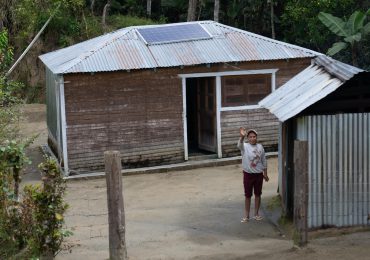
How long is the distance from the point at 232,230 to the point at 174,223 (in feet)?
3.88

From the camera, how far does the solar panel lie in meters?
16.5

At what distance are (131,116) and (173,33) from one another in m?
2.81

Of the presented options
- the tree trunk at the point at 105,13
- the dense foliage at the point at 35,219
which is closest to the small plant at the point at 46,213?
the dense foliage at the point at 35,219

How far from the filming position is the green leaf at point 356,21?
2097 cm

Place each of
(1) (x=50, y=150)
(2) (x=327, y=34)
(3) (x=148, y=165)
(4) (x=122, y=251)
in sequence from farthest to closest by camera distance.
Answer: (2) (x=327, y=34)
(1) (x=50, y=150)
(3) (x=148, y=165)
(4) (x=122, y=251)

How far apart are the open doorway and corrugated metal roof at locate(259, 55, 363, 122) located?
5504mm

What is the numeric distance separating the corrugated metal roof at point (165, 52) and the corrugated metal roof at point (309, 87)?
5.08 meters

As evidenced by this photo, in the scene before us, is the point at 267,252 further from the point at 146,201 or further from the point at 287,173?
the point at 146,201

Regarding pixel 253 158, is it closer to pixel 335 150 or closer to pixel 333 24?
pixel 335 150

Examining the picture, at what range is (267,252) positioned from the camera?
8.95 meters

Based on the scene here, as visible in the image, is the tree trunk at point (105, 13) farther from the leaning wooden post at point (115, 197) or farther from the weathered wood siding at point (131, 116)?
the leaning wooden post at point (115, 197)

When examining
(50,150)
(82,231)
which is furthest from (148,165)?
(82,231)

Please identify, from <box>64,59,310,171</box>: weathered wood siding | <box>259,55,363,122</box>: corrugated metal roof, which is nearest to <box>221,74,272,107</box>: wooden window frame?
<box>64,59,310,171</box>: weathered wood siding

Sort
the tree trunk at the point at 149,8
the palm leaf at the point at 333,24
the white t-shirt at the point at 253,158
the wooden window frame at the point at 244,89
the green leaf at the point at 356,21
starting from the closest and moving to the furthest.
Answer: the white t-shirt at the point at 253,158, the wooden window frame at the point at 244,89, the green leaf at the point at 356,21, the palm leaf at the point at 333,24, the tree trunk at the point at 149,8
